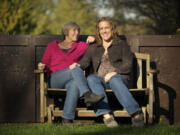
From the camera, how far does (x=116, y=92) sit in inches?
159

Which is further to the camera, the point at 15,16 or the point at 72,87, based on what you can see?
the point at 15,16

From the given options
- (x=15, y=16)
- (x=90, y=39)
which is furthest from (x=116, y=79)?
(x=15, y=16)

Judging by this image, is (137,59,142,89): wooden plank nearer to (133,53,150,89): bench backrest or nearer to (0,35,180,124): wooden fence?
(133,53,150,89): bench backrest

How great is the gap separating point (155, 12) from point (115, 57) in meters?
11.8

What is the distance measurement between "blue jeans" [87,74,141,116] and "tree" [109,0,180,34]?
357 inches

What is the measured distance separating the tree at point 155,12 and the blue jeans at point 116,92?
9074 mm

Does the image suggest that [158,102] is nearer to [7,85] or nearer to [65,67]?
[65,67]

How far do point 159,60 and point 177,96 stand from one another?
634 mm

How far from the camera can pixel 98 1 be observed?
56.0ft

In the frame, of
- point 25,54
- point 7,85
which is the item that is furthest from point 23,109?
point 25,54

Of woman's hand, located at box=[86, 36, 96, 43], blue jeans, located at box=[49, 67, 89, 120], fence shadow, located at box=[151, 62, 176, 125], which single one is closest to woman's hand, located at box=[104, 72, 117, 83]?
blue jeans, located at box=[49, 67, 89, 120]

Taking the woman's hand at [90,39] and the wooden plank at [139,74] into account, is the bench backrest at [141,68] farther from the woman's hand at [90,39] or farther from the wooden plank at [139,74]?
the woman's hand at [90,39]

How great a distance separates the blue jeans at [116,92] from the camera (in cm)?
392

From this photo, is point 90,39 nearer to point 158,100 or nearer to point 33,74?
point 33,74
